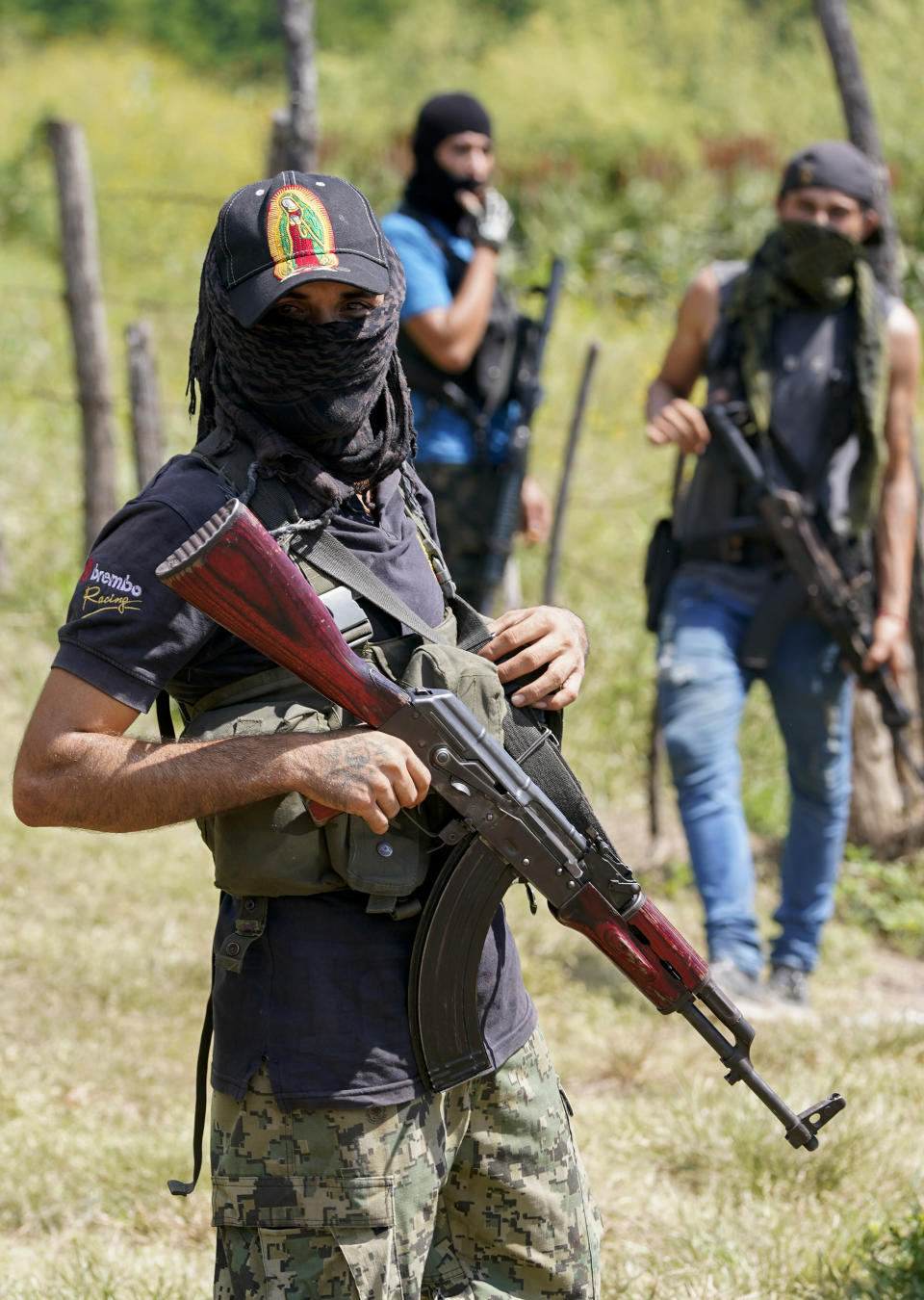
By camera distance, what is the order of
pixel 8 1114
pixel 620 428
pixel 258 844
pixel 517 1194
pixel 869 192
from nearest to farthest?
pixel 258 844, pixel 517 1194, pixel 8 1114, pixel 869 192, pixel 620 428

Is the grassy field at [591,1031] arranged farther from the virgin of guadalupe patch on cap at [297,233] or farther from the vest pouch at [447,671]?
the virgin of guadalupe patch on cap at [297,233]

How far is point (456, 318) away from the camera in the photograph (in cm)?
445

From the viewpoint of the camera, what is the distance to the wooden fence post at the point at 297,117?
Answer: 5871 millimetres

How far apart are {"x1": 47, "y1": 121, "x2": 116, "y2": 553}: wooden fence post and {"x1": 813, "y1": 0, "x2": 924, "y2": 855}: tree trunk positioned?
3323 millimetres

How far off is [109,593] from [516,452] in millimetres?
3250

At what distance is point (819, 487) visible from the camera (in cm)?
413

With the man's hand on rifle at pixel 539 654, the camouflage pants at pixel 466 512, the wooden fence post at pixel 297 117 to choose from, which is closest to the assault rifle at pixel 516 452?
the camouflage pants at pixel 466 512

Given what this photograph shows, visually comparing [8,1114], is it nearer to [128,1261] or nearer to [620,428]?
[128,1261]

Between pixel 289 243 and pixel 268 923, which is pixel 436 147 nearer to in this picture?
pixel 289 243

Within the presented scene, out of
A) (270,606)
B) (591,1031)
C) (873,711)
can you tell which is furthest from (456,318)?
(270,606)

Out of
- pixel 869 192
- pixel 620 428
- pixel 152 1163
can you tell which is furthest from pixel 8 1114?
pixel 620 428

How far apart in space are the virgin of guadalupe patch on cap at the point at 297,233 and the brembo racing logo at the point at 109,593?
1.40 ft

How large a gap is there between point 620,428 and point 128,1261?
7695 mm

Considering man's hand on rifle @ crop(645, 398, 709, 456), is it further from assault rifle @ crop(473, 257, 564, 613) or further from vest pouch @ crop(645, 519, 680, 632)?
assault rifle @ crop(473, 257, 564, 613)
